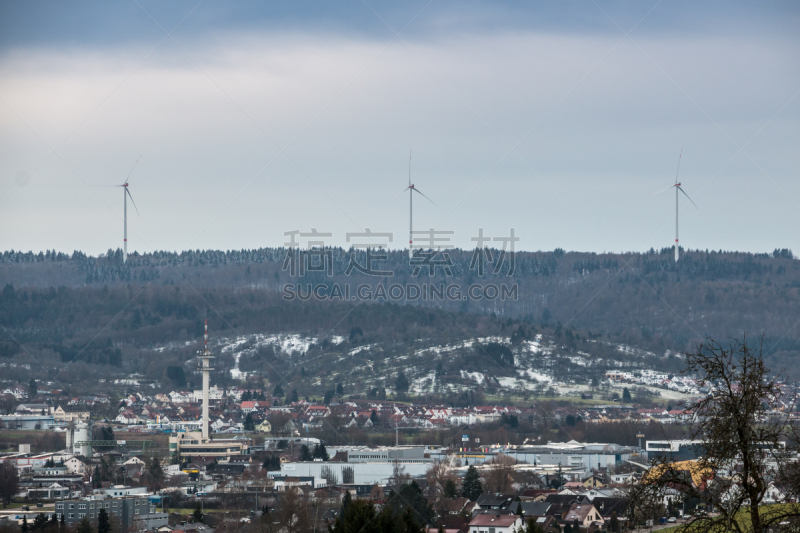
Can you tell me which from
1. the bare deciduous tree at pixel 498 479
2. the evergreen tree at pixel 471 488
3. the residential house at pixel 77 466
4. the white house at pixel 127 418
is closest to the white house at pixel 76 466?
the residential house at pixel 77 466

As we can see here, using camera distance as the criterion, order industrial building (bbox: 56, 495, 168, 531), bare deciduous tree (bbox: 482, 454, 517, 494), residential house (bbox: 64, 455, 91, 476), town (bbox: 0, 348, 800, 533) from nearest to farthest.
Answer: town (bbox: 0, 348, 800, 533) < industrial building (bbox: 56, 495, 168, 531) < bare deciduous tree (bbox: 482, 454, 517, 494) < residential house (bbox: 64, 455, 91, 476)

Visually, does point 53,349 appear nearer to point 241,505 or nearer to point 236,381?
point 236,381

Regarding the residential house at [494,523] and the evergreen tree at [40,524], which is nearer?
the residential house at [494,523]

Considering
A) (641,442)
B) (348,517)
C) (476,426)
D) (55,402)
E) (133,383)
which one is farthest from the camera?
(133,383)

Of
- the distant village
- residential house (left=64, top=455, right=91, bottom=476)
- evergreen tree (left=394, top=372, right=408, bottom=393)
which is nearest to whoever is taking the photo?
the distant village

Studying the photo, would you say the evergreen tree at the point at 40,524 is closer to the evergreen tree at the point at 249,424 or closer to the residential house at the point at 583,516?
the residential house at the point at 583,516

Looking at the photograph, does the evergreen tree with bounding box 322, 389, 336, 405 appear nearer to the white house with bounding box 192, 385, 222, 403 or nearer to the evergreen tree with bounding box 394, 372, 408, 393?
the evergreen tree with bounding box 394, 372, 408, 393

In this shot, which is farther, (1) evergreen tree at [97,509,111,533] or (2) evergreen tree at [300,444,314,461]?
(2) evergreen tree at [300,444,314,461]

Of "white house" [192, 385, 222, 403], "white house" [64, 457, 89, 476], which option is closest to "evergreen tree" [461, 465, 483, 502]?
"white house" [64, 457, 89, 476]

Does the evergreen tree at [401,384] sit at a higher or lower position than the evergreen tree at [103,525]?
lower

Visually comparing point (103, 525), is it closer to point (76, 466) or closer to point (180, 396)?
point (76, 466)

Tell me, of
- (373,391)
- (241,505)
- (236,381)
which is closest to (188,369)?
(236,381)
